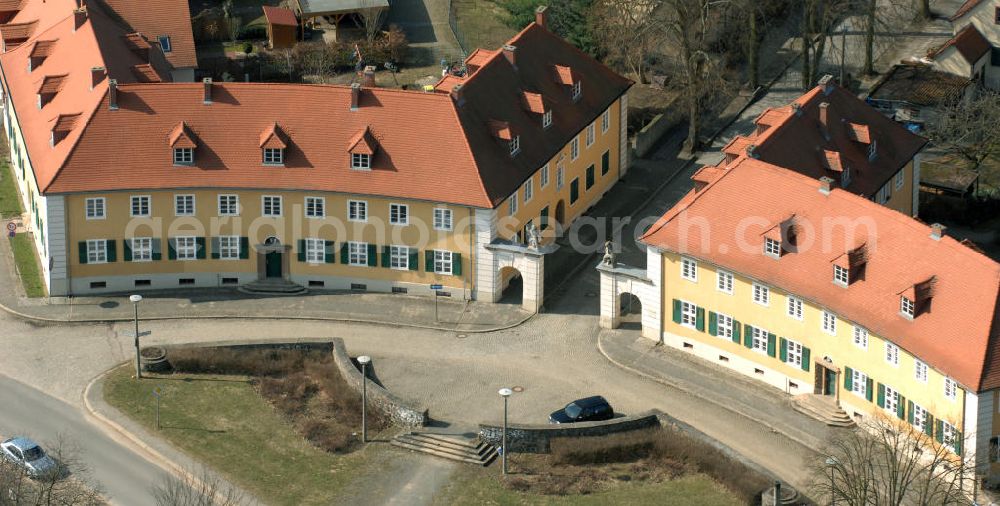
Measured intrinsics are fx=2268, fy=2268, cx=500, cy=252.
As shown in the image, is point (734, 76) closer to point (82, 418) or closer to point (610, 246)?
point (610, 246)

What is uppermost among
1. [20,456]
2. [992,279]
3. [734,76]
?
[734,76]

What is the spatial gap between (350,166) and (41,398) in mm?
21442

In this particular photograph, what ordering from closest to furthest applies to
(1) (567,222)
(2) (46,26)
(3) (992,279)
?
(3) (992,279)
(1) (567,222)
(2) (46,26)

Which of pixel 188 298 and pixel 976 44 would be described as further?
pixel 976 44

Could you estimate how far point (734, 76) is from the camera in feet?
493

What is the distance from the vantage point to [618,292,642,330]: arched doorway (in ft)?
405

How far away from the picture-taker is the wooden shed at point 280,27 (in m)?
153

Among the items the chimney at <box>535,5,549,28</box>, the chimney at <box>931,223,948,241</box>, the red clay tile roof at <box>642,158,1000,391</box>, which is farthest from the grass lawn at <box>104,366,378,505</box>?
the chimney at <box>535,5,549,28</box>

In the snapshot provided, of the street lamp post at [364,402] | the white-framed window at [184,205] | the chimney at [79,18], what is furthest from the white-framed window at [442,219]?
the chimney at [79,18]

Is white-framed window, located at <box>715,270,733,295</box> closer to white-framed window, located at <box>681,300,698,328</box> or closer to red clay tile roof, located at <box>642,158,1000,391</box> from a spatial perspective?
red clay tile roof, located at <box>642,158,1000,391</box>

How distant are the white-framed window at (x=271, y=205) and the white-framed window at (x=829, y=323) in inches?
1251

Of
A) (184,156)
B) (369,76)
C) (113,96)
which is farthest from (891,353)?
(113,96)

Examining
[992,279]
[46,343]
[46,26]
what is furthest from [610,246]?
[46,26]

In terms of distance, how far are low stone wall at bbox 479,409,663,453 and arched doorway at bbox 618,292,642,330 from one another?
12582 millimetres
